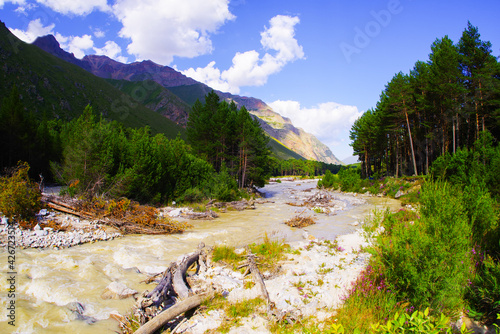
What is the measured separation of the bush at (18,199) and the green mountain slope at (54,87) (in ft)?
217

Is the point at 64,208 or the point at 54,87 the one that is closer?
the point at 64,208

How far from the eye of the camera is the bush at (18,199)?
8.58 meters

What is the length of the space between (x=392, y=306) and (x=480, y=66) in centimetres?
3356

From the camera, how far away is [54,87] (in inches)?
3300

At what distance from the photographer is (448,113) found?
2725cm

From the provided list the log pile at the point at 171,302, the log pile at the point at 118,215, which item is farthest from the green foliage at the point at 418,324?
the log pile at the point at 118,215

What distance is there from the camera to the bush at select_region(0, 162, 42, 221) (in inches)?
338

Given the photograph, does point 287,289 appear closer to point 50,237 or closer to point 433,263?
point 433,263

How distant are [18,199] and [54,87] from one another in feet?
334

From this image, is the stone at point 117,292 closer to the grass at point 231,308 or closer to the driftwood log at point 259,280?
the grass at point 231,308

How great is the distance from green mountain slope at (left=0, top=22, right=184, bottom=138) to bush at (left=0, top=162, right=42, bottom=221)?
66.1 meters

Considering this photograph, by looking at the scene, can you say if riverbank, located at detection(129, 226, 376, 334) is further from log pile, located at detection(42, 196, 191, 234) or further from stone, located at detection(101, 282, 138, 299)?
log pile, located at detection(42, 196, 191, 234)

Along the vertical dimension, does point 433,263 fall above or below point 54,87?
below

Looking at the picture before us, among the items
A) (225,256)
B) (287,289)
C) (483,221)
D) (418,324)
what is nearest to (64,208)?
(225,256)
